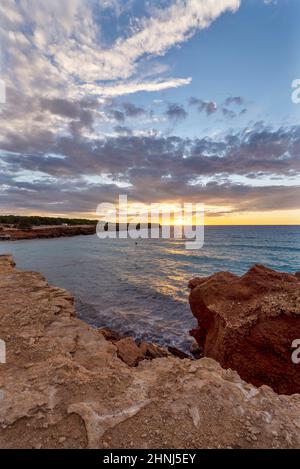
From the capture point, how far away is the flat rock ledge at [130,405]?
9.12 ft

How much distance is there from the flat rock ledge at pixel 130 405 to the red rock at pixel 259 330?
1.83m

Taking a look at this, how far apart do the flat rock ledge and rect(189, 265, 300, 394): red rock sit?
183cm

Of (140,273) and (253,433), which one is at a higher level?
(253,433)

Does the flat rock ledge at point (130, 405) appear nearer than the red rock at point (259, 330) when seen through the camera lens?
Yes

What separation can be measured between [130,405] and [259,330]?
3806mm

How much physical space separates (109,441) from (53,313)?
5059mm

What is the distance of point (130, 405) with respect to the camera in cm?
332

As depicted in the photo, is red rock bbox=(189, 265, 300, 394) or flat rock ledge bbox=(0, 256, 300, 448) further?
red rock bbox=(189, 265, 300, 394)

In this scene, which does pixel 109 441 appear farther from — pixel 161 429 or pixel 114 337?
pixel 114 337

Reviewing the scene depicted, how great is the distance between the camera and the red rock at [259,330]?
5.43 metres

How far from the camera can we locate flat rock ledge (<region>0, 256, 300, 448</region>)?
2.78 meters
